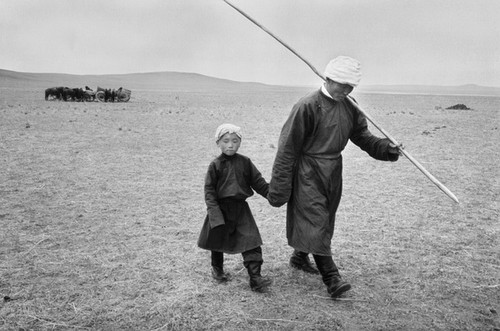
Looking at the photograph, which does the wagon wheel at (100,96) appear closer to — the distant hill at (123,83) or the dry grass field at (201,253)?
the dry grass field at (201,253)

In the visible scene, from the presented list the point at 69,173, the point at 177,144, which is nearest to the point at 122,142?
the point at 177,144

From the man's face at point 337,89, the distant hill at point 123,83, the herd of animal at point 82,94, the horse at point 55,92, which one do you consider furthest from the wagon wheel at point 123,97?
the distant hill at point 123,83

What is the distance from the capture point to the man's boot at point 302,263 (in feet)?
12.8

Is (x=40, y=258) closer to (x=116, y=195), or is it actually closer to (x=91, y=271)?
(x=91, y=271)

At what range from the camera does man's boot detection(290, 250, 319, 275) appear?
3889mm

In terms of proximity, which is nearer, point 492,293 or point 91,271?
point 492,293

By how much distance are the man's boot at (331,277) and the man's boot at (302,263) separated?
46cm

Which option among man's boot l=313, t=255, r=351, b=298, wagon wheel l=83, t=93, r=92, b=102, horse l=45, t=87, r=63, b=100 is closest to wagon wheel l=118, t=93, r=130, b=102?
wagon wheel l=83, t=93, r=92, b=102

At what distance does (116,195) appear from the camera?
6219mm

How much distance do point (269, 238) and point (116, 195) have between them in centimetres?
257

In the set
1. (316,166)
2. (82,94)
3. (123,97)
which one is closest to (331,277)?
(316,166)

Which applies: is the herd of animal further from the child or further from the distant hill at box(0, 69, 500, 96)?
the distant hill at box(0, 69, 500, 96)

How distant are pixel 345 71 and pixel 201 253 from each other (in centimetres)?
218

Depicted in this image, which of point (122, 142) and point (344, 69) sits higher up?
point (344, 69)
